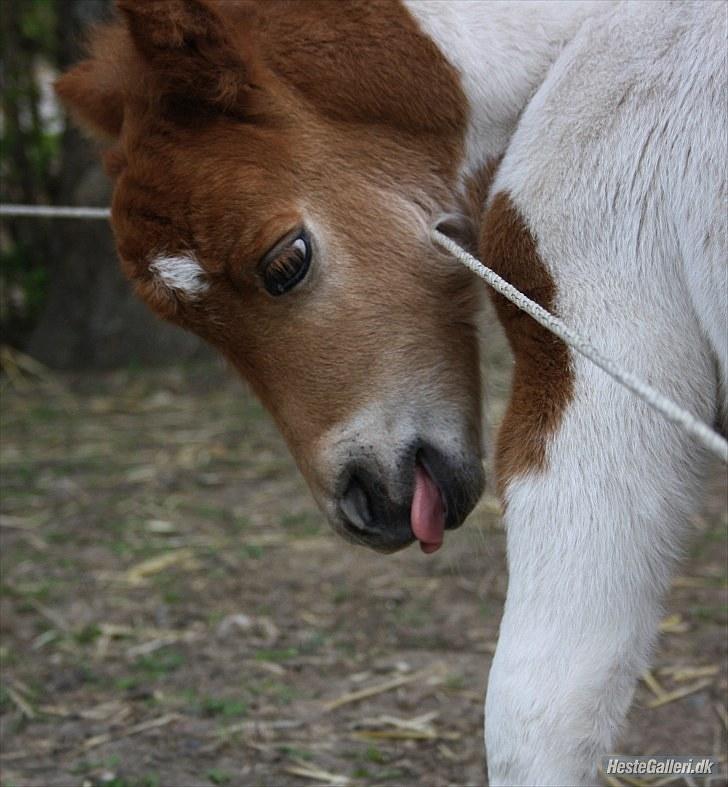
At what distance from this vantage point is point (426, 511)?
2387 millimetres

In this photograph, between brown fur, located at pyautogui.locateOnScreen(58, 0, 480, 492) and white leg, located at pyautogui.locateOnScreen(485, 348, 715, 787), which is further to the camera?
brown fur, located at pyautogui.locateOnScreen(58, 0, 480, 492)

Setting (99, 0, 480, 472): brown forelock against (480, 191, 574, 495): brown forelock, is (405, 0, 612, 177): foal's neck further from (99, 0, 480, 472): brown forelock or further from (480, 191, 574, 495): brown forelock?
(480, 191, 574, 495): brown forelock

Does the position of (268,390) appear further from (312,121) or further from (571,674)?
(571,674)

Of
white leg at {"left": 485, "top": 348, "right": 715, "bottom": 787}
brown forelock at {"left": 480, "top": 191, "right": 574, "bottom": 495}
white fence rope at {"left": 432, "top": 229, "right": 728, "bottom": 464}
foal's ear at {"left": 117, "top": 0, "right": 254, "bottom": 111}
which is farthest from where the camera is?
foal's ear at {"left": 117, "top": 0, "right": 254, "bottom": 111}

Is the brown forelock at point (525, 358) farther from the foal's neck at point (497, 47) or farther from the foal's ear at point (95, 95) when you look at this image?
the foal's ear at point (95, 95)

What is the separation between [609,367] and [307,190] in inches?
36.6

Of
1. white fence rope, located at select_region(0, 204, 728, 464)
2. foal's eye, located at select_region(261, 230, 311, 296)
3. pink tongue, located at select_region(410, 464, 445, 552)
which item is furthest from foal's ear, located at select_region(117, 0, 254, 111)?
pink tongue, located at select_region(410, 464, 445, 552)

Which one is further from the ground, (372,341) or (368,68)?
(368,68)

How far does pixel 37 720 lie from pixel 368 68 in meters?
1.86

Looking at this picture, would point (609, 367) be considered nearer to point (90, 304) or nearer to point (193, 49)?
point (193, 49)

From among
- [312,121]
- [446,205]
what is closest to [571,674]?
[446,205]

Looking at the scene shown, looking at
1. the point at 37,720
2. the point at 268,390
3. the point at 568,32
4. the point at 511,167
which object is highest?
the point at 568,32

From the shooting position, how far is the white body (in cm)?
185

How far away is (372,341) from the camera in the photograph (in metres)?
2.38
